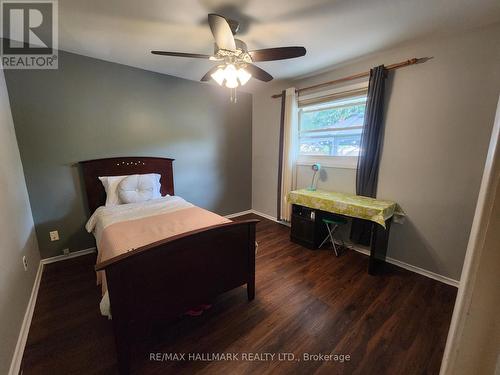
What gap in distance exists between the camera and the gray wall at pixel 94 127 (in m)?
2.30

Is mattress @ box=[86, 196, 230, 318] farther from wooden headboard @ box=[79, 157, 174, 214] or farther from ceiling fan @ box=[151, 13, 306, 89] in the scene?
ceiling fan @ box=[151, 13, 306, 89]

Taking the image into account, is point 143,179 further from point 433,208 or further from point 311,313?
point 433,208

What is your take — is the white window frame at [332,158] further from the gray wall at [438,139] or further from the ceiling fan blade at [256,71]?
the ceiling fan blade at [256,71]

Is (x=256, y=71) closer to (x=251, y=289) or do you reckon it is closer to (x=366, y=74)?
(x=366, y=74)

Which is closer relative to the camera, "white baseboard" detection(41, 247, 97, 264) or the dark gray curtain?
the dark gray curtain

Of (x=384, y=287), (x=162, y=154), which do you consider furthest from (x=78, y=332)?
(x=384, y=287)

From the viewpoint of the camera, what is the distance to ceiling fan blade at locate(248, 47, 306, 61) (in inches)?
64.3

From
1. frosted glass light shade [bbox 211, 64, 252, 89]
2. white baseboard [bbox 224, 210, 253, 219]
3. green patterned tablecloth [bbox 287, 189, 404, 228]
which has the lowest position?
white baseboard [bbox 224, 210, 253, 219]

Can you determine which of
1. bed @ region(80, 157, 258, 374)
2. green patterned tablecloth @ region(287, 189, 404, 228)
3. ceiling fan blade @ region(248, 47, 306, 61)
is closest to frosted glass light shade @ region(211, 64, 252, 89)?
ceiling fan blade @ region(248, 47, 306, 61)

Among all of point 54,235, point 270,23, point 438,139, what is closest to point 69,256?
point 54,235

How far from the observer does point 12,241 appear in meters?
1.62

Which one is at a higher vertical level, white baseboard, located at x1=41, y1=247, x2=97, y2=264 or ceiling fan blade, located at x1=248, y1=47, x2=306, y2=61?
ceiling fan blade, located at x1=248, y1=47, x2=306, y2=61

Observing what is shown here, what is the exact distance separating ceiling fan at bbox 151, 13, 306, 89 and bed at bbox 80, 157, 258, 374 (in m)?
1.32

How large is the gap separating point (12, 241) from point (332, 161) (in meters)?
3.35
